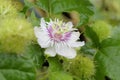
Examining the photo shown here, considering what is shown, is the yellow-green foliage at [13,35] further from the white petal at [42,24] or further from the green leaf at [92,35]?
the green leaf at [92,35]

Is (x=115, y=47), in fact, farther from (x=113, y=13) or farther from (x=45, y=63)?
(x=113, y=13)

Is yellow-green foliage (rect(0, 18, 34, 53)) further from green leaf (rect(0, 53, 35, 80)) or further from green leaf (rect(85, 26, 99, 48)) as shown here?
green leaf (rect(85, 26, 99, 48))

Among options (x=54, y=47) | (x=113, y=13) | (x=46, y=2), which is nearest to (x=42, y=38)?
(x=54, y=47)

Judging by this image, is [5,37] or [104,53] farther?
[104,53]

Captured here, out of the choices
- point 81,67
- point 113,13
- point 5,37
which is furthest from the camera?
point 113,13

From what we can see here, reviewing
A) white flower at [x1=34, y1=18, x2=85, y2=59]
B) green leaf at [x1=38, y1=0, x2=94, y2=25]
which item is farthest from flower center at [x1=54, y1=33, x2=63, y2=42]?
green leaf at [x1=38, y1=0, x2=94, y2=25]

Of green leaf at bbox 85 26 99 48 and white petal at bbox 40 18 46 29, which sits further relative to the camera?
green leaf at bbox 85 26 99 48
